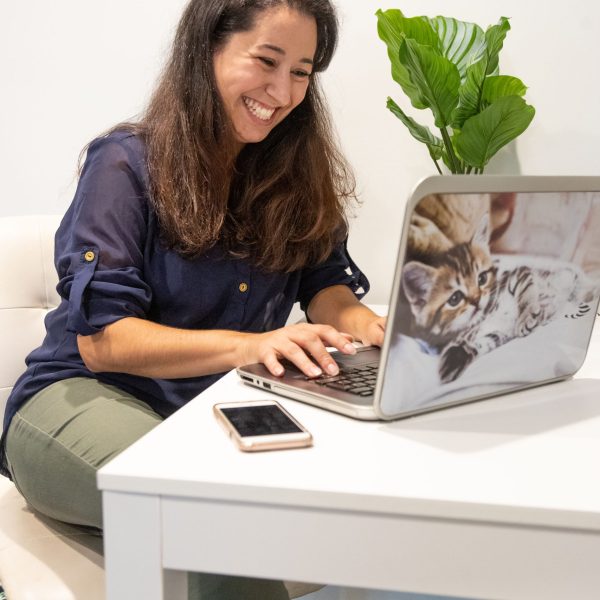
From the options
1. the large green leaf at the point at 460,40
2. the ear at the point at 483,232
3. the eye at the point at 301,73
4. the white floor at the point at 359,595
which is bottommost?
the white floor at the point at 359,595

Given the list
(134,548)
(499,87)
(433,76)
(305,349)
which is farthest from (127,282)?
(499,87)

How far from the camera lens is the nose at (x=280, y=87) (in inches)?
48.9

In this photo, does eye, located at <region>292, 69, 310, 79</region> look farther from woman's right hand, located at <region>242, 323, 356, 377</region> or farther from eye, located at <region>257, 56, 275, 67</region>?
woman's right hand, located at <region>242, 323, 356, 377</region>

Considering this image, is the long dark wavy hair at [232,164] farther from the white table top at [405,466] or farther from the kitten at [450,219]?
the kitten at [450,219]

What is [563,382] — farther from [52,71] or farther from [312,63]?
[52,71]

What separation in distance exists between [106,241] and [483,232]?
1.92ft

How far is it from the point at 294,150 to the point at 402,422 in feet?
2.50

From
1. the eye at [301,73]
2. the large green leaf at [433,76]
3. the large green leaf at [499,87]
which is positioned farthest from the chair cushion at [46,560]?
the large green leaf at [499,87]

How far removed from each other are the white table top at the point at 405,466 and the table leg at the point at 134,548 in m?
0.01

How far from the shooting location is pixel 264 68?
1.23m

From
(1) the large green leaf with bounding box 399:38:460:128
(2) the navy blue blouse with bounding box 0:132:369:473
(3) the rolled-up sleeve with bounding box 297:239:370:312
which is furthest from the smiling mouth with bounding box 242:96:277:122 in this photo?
(1) the large green leaf with bounding box 399:38:460:128

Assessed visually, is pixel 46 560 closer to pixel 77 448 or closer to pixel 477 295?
pixel 77 448

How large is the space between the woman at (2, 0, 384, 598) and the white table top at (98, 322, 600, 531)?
185 millimetres

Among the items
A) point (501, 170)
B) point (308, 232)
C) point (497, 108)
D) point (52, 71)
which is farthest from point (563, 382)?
point (52, 71)
